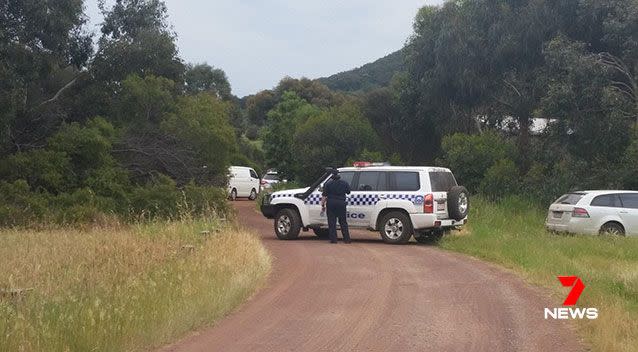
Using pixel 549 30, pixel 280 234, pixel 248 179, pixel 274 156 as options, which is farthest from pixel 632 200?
pixel 274 156

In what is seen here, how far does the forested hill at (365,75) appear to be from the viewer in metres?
81.2

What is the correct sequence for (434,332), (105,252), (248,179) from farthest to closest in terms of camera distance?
(248,179), (105,252), (434,332)

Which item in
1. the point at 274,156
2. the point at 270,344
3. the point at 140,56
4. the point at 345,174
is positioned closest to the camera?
the point at 270,344

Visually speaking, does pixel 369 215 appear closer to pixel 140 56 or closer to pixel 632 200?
pixel 632 200

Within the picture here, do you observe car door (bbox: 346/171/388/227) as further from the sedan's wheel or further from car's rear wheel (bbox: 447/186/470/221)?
the sedan's wheel

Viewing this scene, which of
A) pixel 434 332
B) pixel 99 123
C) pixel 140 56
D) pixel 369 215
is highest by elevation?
pixel 140 56

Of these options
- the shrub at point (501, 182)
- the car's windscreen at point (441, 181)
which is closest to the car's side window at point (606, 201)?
the car's windscreen at point (441, 181)

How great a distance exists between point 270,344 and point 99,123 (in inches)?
760

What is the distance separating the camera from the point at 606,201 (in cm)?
1978

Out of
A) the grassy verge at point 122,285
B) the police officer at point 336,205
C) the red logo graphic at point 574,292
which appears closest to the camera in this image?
the grassy verge at point 122,285

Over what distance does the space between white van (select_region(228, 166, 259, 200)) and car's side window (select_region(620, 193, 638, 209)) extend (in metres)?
25.4

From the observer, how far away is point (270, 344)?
25.1ft

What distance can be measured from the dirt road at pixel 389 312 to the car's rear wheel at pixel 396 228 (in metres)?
3.83

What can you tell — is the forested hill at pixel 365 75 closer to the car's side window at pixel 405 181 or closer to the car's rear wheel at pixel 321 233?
the car's rear wheel at pixel 321 233
